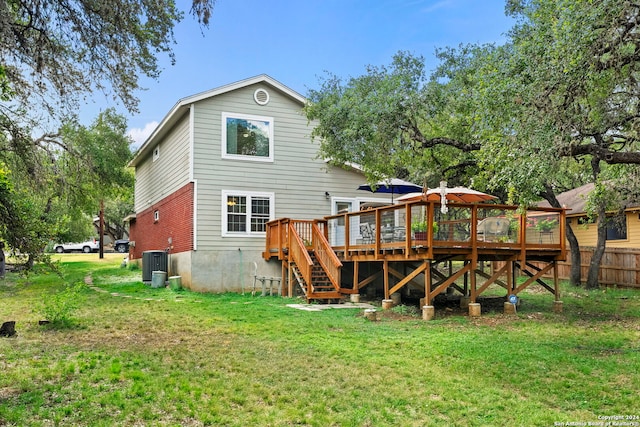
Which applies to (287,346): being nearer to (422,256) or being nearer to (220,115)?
(422,256)

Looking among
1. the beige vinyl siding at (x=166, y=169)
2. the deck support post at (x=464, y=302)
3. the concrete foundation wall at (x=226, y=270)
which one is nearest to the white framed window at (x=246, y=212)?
the concrete foundation wall at (x=226, y=270)

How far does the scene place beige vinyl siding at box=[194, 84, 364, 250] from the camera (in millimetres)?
14477

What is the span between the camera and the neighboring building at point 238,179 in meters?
14.4

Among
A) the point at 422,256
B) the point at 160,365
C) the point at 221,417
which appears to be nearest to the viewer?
the point at 221,417

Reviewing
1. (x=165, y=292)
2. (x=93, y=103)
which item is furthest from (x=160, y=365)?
(x=165, y=292)

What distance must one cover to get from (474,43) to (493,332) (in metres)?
8.47

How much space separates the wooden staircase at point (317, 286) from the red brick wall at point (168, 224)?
12.0ft

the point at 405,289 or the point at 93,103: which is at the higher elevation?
the point at 93,103

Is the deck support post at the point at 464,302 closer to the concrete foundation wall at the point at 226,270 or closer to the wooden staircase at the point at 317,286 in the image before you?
the wooden staircase at the point at 317,286

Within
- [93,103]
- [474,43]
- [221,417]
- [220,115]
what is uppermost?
[474,43]

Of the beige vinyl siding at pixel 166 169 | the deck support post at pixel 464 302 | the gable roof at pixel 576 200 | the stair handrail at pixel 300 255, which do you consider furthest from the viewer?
the gable roof at pixel 576 200

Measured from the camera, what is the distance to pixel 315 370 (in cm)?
566

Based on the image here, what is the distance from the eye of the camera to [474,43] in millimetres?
13406

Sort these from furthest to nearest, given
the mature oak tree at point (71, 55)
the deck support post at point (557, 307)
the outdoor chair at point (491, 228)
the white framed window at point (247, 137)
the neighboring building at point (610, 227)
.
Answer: the neighboring building at point (610, 227) < the white framed window at point (247, 137) < the deck support post at point (557, 307) < the outdoor chair at point (491, 228) < the mature oak tree at point (71, 55)
